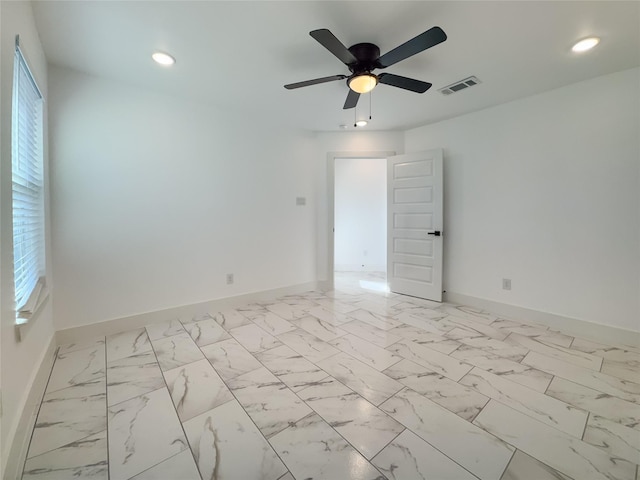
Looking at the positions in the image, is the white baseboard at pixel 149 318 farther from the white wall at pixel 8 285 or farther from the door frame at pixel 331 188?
the white wall at pixel 8 285

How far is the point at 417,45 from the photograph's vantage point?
160 centimetres

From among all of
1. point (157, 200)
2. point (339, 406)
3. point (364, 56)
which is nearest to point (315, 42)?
point (364, 56)

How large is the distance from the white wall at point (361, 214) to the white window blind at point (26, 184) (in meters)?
4.66

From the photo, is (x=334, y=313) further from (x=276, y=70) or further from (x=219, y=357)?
(x=276, y=70)

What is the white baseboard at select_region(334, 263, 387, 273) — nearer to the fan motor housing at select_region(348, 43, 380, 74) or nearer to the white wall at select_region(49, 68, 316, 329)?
the white wall at select_region(49, 68, 316, 329)

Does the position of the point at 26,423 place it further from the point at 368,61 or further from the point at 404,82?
the point at 404,82

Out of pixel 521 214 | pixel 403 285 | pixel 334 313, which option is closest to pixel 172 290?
pixel 334 313

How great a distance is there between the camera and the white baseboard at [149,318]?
7.99 feet

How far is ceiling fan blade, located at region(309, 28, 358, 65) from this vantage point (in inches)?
58.5

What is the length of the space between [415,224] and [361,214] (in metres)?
2.19

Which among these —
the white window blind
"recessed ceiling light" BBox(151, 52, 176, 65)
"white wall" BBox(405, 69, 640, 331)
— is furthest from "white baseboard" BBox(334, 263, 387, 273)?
the white window blind

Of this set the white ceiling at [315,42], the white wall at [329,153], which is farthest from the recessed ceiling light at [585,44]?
the white wall at [329,153]

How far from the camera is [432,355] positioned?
2221 millimetres

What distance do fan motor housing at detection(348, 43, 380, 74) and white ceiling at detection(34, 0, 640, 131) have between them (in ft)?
0.20
